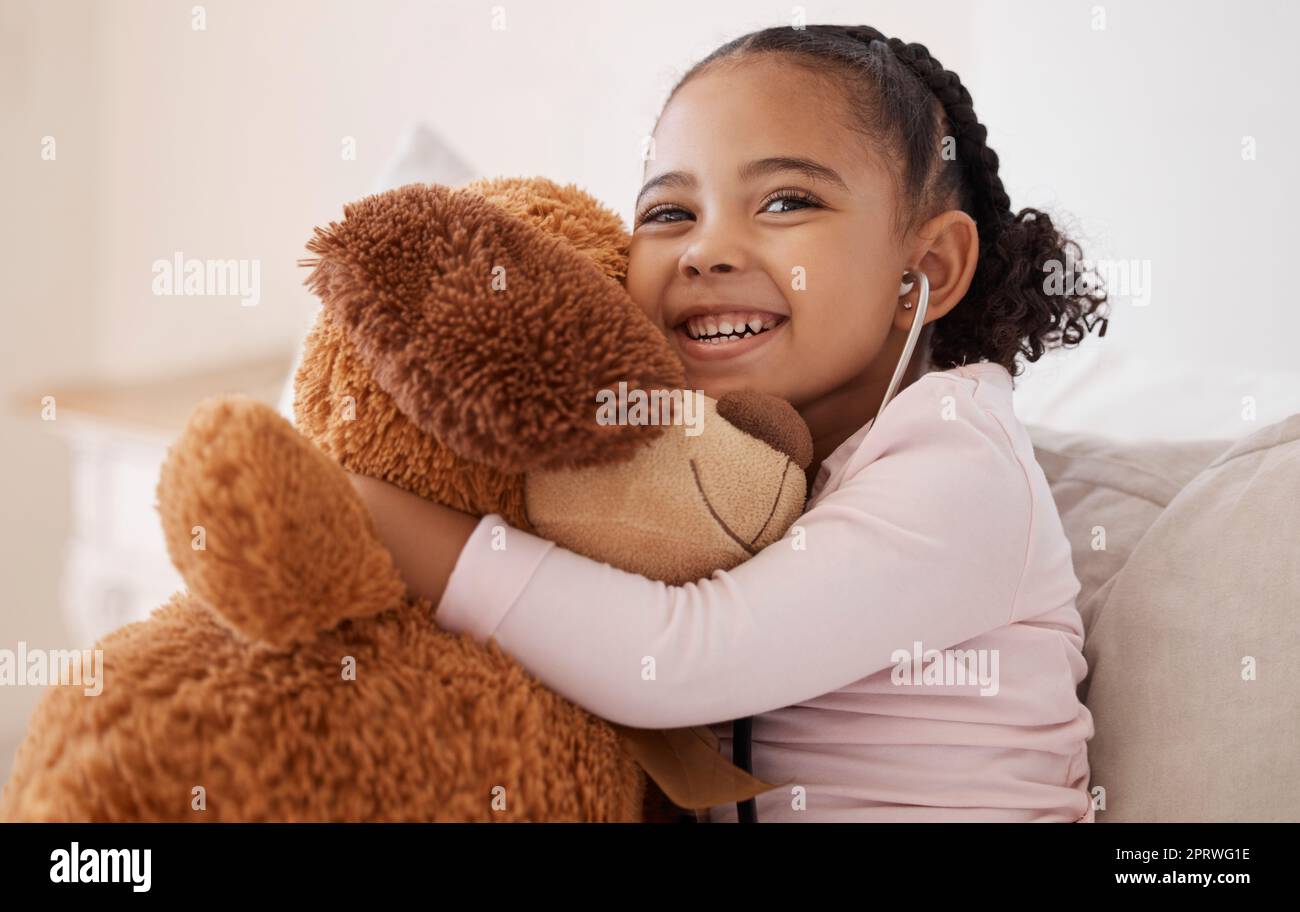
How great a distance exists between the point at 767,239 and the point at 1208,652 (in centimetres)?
45

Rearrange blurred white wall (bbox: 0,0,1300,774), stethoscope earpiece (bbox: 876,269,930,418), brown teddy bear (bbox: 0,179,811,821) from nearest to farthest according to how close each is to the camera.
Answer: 1. brown teddy bear (bbox: 0,179,811,821)
2. stethoscope earpiece (bbox: 876,269,930,418)
3. blurred white wall (bbox: 0,0,1300,774)

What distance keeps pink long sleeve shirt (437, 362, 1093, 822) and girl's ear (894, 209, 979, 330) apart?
184 mm

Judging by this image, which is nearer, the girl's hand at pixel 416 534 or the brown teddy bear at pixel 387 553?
the brown teddy bear at pixel 387 553

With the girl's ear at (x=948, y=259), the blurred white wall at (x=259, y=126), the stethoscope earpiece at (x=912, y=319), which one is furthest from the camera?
the blurred white wall at (x=259, y=126)

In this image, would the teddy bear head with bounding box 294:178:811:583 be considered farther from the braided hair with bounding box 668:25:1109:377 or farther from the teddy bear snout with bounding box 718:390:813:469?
the braided hair with bounding box 668:25:1109:377

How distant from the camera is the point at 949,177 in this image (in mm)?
971

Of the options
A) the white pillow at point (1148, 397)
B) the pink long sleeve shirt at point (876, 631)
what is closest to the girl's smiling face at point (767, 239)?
the pink long sleeve shirt at point (876, 631)

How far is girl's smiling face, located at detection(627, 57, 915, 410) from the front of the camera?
81 cm

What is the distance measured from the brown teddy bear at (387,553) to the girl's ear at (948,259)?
1.14 feet

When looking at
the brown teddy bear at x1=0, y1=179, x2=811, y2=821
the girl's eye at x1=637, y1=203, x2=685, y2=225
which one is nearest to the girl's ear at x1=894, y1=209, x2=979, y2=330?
the girl's eye at x1=637, y1=203, x2=685, y2=225

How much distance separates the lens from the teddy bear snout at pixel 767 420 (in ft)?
2.13

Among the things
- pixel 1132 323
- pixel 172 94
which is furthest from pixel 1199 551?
pixel 172 94

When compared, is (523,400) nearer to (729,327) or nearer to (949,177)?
(729,327)

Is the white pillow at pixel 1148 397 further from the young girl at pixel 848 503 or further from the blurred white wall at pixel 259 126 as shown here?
the blurred white wall at pixel 259 126
